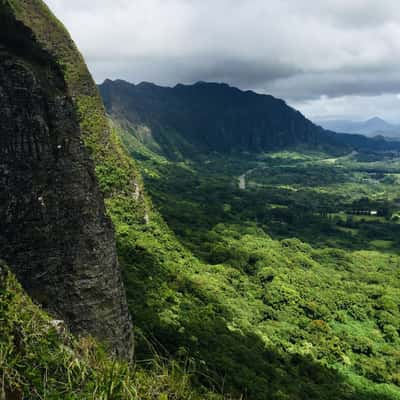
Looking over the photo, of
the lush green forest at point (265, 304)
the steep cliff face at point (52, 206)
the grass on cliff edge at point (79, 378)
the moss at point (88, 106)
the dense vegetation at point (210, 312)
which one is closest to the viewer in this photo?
the grass on cliff edge at point (79, 378)

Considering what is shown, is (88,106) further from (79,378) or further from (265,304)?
(79,378)

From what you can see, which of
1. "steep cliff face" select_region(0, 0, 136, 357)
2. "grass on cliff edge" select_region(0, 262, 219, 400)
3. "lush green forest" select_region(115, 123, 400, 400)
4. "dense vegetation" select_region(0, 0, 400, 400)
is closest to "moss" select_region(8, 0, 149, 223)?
"dense vegetation" select_region(0, 0, 400, 400)

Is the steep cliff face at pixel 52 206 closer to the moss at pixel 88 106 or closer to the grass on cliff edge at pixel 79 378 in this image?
the grass on cliff edge at pixel 79 378

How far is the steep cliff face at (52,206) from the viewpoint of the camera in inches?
579

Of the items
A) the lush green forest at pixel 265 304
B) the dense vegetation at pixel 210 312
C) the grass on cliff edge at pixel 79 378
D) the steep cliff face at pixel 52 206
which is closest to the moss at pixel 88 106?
the dense vegetation at pixel 210 312

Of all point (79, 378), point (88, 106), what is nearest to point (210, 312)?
point (88, 106)

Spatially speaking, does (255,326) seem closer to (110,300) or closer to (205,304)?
(205,304)

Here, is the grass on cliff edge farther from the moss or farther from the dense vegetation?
the moss

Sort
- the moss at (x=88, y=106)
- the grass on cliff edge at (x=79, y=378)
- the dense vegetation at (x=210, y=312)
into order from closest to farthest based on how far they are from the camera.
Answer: the grass on cliff edge at (x=79, y=378) < the dense vegetation at (x=210, y=312) < the moss at (x=88, y=106)

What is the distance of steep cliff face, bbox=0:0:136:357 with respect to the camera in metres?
14.7

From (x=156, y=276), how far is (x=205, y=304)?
7.51 metres

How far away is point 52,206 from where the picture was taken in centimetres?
1580

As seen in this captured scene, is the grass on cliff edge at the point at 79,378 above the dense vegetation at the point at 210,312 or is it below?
above

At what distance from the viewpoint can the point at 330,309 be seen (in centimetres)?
5672
